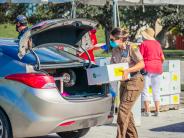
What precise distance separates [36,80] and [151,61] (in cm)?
409

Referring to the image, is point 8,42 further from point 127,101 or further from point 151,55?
point 151,55

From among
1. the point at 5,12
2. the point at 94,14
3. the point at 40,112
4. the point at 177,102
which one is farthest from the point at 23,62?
the point at 5,12

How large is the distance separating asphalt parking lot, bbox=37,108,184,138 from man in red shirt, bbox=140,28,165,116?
0.43 metres

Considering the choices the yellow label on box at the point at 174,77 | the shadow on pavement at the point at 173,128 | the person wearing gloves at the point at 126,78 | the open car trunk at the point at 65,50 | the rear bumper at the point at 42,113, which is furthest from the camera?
the yellow label on box at the point at 174,77

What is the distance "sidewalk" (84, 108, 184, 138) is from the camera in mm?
9445

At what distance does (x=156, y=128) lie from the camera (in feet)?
33.2

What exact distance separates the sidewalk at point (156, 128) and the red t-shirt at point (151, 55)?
985mm

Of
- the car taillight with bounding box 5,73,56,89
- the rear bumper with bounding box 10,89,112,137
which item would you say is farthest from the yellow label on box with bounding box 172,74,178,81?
the car taillight with bounding box 5,73,56,89

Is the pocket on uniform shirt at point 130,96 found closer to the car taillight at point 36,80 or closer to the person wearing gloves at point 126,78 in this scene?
the person wearing gloves at point 126,78

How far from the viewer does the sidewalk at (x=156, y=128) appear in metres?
9.45

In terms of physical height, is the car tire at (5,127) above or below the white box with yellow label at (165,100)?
above

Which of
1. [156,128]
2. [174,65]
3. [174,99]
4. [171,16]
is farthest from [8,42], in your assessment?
[171,16]

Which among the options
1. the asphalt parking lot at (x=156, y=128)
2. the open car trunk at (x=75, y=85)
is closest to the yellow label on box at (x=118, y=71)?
the open car trunk at (x=75, y=85)

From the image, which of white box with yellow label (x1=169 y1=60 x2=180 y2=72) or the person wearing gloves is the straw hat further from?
the person wearing gloves
